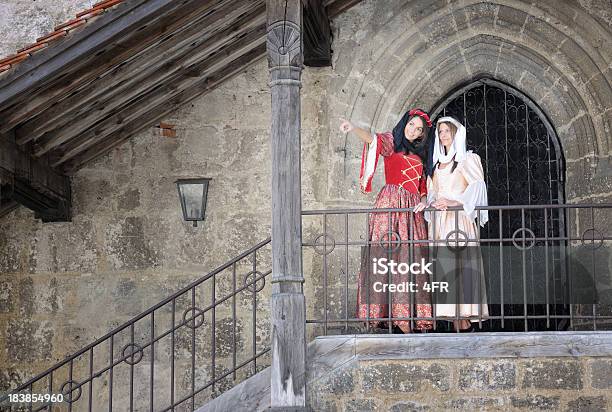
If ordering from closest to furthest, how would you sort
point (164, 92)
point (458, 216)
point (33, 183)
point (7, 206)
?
1. point (458, 216)
2. point (33, 183)
3. point (164, 92)
4. point (7, 206)

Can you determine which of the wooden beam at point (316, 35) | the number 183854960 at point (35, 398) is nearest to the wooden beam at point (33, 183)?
the number 183854960 at point (35, 398)

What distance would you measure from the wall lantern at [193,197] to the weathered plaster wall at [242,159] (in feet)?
0.42

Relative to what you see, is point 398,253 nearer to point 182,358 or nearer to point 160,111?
point 182,358

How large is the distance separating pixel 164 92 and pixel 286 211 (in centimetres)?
225

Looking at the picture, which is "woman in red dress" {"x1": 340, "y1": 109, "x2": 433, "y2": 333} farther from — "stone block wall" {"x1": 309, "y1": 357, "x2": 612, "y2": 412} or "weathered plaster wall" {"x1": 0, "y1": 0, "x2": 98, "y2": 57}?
"weathered plaster wall" {"x1": 0, "y1": 0, "x2": 98, "y2": 57}

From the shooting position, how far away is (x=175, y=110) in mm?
9844

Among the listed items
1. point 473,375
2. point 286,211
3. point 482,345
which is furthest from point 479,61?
point 473,375

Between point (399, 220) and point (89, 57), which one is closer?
point (89, 57)

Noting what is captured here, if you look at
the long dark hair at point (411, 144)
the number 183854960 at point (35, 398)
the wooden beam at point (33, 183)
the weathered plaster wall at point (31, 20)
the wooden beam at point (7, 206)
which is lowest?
the number 183854960 at point (35, 398)

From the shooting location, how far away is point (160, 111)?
973cm

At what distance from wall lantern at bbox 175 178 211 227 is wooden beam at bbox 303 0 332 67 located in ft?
4.64

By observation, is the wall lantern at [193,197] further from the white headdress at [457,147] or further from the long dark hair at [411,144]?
the white headdress at [457,147]

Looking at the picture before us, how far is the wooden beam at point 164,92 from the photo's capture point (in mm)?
9258

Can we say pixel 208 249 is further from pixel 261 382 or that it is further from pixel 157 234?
pixel 261 382
